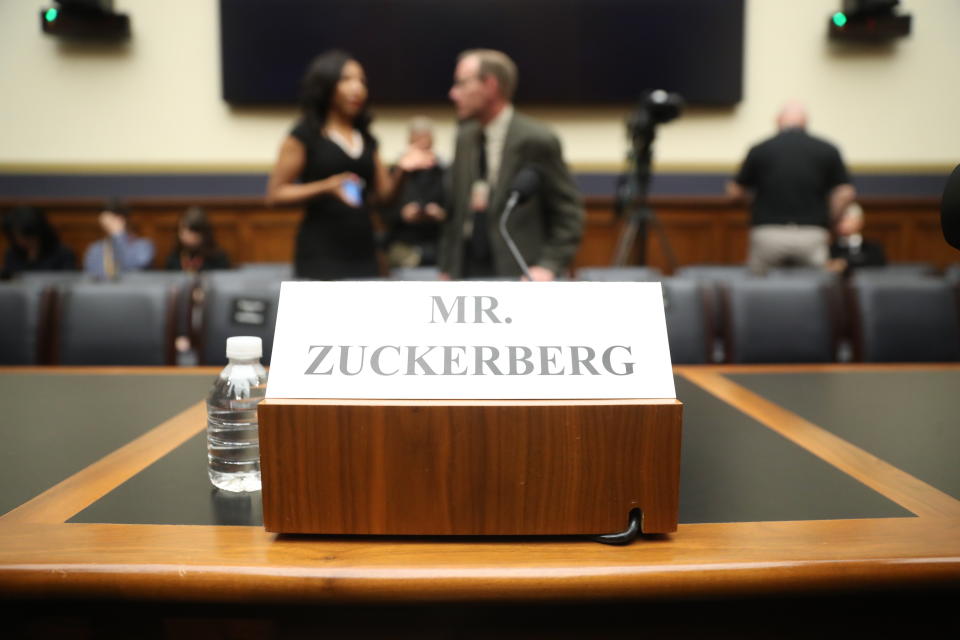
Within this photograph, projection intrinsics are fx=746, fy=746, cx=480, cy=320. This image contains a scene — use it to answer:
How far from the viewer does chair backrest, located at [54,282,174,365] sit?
1.98 metres

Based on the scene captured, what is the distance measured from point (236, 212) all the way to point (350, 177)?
3.62 m

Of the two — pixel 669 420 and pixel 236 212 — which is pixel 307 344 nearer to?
pixel 669 420

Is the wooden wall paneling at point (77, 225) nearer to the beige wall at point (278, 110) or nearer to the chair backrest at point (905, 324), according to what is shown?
the beige wall at point (278, 110)

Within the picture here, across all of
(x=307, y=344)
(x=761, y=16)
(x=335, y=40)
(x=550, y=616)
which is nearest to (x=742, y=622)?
(x=550, y=616)

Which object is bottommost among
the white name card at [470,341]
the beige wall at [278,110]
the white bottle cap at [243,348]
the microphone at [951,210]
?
the white bottle cap at [243,348]

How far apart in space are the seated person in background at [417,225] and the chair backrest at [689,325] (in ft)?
8.96

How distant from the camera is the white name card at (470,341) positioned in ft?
2.19

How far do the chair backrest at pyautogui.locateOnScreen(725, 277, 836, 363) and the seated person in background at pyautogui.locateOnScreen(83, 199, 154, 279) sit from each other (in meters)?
4.11

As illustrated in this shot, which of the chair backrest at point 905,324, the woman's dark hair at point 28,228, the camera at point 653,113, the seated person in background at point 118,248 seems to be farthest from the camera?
the seated person in background at point 118,248

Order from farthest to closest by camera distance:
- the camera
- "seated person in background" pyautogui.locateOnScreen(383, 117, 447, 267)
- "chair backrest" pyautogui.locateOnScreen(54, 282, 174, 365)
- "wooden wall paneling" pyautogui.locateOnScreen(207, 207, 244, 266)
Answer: "wooden wall paneling" pyautogui.locateOnScreen(207, 207, 244, 266) < "seated person in background" pyautogui.locateOnScreen(383, 117, 447, 267) < the camera < "chair backrest" pyautogui.locateOnScreen(54, 282, 174, 365)

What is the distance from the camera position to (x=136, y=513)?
2.44 feet

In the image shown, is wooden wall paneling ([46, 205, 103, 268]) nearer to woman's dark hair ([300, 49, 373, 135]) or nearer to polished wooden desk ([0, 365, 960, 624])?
woman's dark hair ([300, 49, 373, 135])

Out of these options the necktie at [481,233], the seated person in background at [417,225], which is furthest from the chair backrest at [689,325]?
the seated person in background at [417,225]

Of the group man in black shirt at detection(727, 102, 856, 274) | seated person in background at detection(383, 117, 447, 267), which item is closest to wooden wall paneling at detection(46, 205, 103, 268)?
seated person in background at detection(383, 117, 447, 267)
